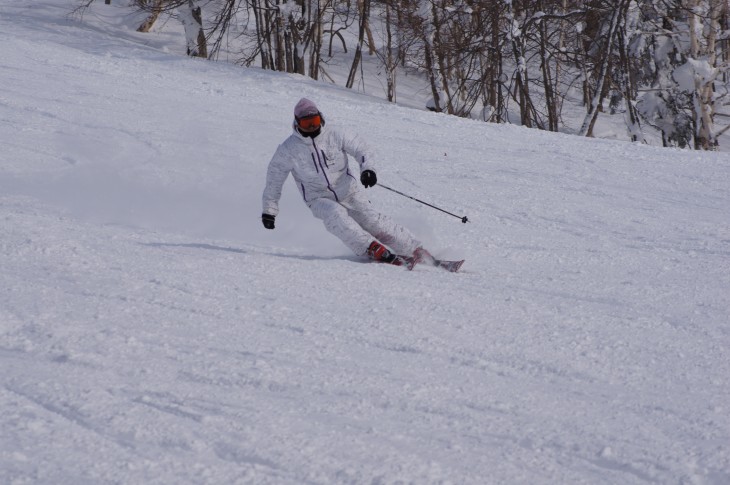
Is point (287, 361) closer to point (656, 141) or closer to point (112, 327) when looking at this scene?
point (112, 327)

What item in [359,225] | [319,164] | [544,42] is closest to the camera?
[319,164]

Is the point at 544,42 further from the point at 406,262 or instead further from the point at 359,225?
the point at 406,262

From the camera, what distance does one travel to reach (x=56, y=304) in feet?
15.5

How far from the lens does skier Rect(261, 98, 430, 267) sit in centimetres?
621

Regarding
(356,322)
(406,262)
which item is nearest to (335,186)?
(406,262)

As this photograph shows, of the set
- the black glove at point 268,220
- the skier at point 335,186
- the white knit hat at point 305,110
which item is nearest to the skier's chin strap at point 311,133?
the skier at point 335,186

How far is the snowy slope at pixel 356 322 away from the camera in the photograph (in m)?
3.10

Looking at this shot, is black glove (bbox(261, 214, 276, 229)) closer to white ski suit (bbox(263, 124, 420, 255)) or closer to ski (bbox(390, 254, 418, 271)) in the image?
white ski suit (bbox(263, 124, 420, 255))

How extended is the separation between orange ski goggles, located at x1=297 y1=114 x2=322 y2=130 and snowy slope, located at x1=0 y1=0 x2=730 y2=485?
39.4 inches

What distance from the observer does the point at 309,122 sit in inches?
241

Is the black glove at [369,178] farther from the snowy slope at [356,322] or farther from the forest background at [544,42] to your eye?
the forest background at [544,42]

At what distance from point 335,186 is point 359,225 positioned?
36 cm

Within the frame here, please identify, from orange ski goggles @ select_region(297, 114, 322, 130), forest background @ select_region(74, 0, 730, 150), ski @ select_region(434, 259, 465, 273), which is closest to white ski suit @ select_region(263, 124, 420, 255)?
orange ski goggles @ select_region(297, 114, 322, 130)

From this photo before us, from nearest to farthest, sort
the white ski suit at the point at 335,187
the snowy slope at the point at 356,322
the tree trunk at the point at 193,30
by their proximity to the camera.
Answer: the snowy slope at the point at 356,322 < the white ski suit at the point at 335,187 < the tree trunk at the point at 193,30
